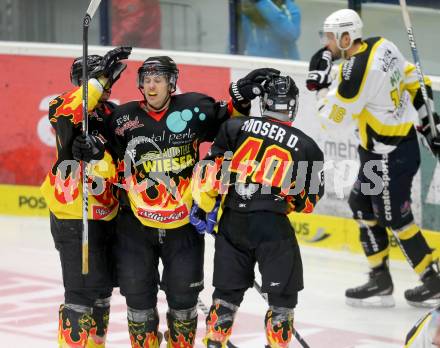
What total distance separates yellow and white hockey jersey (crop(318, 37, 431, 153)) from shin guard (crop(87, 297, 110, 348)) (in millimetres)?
2009

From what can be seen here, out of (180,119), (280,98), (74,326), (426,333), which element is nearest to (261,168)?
(280,98)

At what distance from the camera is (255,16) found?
29.9 feet

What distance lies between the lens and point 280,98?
18.5ft

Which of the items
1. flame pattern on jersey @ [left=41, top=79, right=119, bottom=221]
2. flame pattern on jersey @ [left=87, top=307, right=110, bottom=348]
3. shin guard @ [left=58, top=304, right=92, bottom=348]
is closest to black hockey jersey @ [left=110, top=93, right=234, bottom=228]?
flame pattern on jersey @ [left=41, top=79, right=119, bottom=221]

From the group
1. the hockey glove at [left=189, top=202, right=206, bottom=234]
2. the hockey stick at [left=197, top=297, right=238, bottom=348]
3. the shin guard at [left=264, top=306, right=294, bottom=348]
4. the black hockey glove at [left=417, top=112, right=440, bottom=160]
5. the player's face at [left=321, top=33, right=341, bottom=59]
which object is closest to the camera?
the shin guard at [left=264, top=306, right=294, bottom=348]

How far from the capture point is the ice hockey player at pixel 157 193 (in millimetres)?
5719

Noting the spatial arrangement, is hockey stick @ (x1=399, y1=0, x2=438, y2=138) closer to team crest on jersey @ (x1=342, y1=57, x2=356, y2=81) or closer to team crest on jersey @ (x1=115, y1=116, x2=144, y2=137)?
team crest on jersey @ (x1=342, y1=57, x2=356, y2=81)

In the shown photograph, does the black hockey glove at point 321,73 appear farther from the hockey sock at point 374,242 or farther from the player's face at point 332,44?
the hockey sock at point 374,242

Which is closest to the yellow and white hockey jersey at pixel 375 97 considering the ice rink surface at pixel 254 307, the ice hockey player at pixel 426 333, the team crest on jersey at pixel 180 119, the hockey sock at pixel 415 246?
the hockey sock at pixel 415 246

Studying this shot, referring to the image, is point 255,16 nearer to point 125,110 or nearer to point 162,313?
point 162,313

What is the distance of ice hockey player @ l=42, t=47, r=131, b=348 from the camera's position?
18.8 ft

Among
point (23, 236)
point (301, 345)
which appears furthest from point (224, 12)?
point (301, 345)

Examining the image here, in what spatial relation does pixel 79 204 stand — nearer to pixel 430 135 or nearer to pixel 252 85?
pixel 252 85

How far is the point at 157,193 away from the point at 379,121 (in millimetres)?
2069
